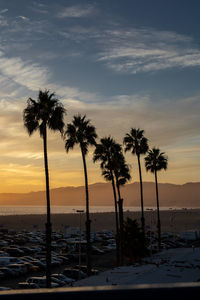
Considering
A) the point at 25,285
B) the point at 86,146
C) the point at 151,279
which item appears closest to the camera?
the point at 151,279

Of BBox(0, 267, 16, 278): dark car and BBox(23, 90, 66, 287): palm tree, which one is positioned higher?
BBox(23, 90, 66, 287): palm tree

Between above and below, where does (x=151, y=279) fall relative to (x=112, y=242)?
above

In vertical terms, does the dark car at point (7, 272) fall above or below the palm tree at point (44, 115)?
below

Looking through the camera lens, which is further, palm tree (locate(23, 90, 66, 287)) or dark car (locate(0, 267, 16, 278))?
dark car (locate(0, 267, 16, 278))

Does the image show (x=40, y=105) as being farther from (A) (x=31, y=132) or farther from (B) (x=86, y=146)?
(B) (x=86, y=146)

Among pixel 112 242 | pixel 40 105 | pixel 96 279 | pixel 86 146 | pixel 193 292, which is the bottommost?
pixel 112 242

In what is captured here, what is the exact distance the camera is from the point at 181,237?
8119cm

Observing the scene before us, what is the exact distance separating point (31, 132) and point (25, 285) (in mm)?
15168

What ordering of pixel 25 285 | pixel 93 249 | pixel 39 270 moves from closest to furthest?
pixel 25 285 → pixel 39 270 → pixel 93 249

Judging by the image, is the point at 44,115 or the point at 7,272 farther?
the point at 7,272

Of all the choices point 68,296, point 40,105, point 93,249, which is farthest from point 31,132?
point 93,249

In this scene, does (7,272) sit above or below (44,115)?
below

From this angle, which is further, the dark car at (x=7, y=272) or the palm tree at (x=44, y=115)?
the dark car at (x=7, y=272)

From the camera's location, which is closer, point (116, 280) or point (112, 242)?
point (116, 280)
